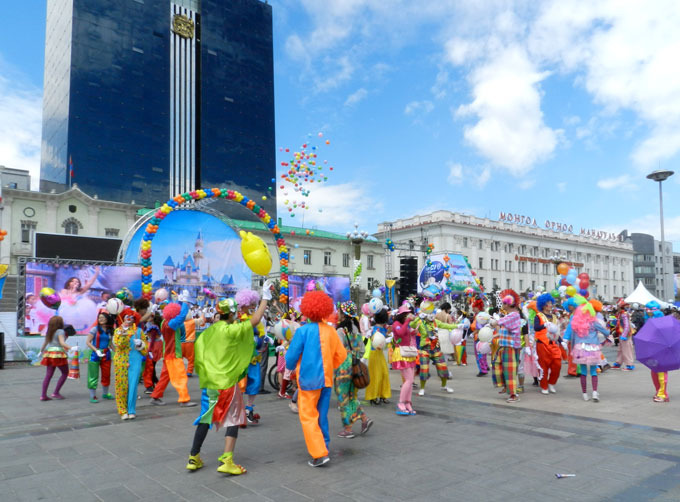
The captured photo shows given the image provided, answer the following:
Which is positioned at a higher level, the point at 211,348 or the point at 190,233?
the point at 190,233

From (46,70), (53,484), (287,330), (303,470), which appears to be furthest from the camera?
(46,70)

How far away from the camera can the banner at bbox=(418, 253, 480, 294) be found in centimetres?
2608

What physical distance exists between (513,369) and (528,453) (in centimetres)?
320

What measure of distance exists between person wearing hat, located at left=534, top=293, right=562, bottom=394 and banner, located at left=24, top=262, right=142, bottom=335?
42.8ft

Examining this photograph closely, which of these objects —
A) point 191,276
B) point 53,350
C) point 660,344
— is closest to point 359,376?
point 660,344

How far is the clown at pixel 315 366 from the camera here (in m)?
5.03

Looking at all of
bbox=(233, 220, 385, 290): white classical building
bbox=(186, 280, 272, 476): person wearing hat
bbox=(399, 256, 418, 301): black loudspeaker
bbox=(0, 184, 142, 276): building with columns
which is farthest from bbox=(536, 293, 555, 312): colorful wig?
bbox=(233, 220, 385, 290): white classical building

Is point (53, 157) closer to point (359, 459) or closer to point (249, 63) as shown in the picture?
point (249, 63)

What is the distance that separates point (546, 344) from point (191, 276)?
17458 millimetres

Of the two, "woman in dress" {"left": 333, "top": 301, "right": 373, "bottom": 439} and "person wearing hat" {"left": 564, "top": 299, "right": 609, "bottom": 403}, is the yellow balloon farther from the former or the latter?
"person wearing hat" {"left": 564, "top": 299, "right": 609, "bottom": 403}

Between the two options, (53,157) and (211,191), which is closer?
(211,191)

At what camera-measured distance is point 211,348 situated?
5.13 meters

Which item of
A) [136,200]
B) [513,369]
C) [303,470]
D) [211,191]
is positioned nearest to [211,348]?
[303,470]

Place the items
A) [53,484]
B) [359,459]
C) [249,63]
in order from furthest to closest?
[249,63], [359,459], [53,484]
